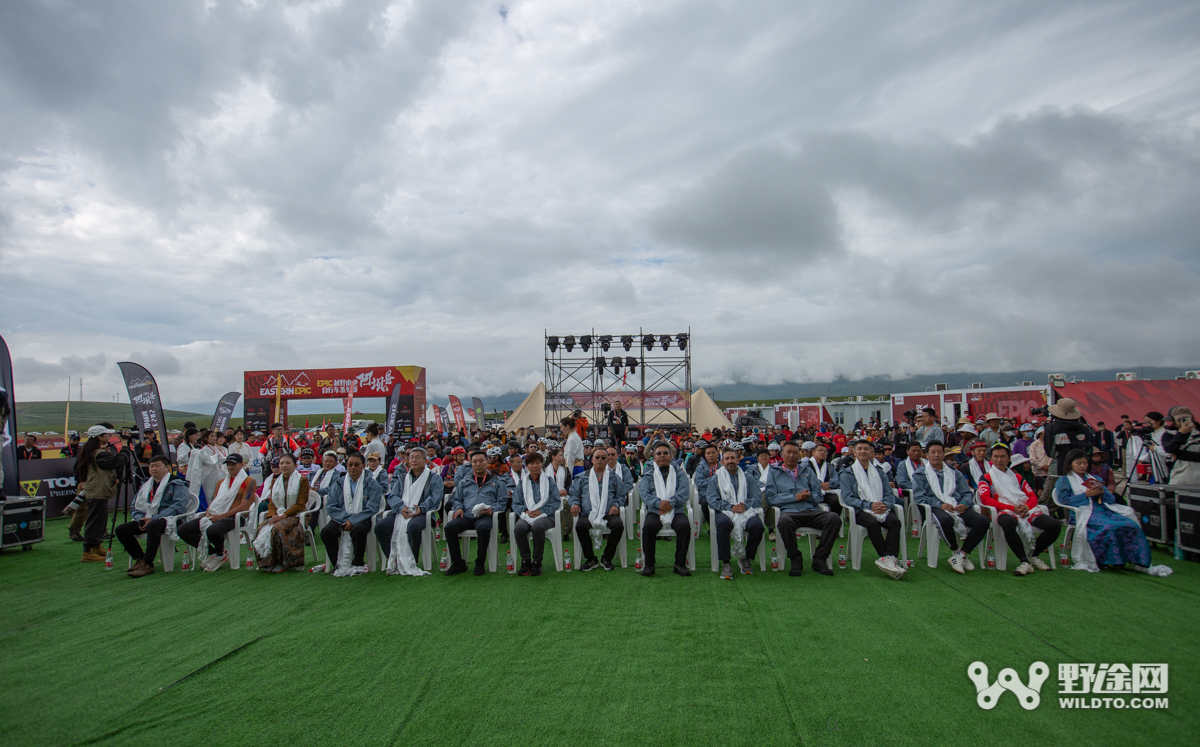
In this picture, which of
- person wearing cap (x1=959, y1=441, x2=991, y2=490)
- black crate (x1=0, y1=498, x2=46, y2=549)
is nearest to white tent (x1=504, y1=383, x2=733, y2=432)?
black crate (x1=0, y1=498, x2=46, y2=549)

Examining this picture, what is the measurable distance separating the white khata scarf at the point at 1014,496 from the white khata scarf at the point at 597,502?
10.8ft

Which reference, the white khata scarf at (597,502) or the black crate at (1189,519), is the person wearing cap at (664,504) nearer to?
the white khata scarf at (597,502)

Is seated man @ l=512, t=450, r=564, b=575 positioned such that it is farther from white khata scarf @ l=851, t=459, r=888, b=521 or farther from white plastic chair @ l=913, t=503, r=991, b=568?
white plastic chair @ l=913, t=503, r=991, b=568

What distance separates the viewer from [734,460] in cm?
582

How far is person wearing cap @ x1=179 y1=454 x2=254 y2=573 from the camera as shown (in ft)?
20.6

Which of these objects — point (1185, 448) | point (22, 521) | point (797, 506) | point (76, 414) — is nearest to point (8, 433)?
point (22, 521)

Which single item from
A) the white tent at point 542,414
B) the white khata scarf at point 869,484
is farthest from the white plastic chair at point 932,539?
the white tent at point 542,414

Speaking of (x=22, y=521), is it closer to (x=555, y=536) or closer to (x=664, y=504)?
(x=555, y=536)

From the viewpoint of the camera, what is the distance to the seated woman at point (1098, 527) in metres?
5.27

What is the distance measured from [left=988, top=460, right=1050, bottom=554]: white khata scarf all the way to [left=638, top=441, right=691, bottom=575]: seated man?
3.12 metres

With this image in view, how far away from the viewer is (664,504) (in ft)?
19.5

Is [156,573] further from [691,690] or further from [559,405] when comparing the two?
[559,405]

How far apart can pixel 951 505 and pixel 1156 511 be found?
2517 mm

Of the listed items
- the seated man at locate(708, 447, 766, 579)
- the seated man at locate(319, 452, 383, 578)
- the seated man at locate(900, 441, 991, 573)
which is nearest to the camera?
the seated man at locate(900, 441, 991, 573)
